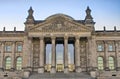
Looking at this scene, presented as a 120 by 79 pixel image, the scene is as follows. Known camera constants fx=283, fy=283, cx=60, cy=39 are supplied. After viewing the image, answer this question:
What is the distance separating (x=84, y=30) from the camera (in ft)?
215

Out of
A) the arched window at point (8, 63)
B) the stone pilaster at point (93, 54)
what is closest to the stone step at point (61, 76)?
the stone pilaster at point (93, 54)

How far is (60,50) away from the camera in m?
69.9

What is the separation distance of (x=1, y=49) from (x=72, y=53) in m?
17.5

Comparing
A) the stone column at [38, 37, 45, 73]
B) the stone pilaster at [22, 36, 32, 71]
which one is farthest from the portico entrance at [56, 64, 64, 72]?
the stone pilaster at [22, 36, 32, 71]

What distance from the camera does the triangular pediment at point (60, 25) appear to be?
65562mm

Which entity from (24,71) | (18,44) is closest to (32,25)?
(18,44)

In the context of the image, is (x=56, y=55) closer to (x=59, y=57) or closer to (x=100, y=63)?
(x=59, y=57)

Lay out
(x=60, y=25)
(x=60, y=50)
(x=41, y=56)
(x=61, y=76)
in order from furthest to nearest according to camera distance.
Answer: (x=60, y=50) → (x=60, y=25) → (x=41, y=56) → (x=61, y=76)

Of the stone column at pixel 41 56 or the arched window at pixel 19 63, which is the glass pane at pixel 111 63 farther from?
the arched window at pixel 19 63

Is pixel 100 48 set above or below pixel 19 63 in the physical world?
above

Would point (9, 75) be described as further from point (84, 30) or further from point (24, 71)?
point (84, 30)

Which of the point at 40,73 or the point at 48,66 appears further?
the point at 48,66

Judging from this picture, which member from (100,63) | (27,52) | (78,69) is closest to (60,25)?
(27,52)

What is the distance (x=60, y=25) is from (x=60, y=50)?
7.13 m
